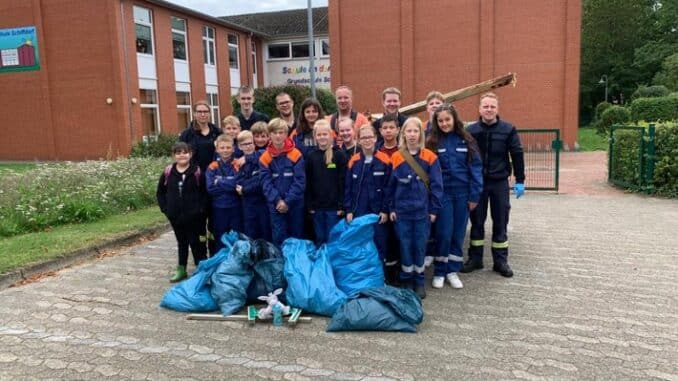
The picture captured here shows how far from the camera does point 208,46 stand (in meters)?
30.0

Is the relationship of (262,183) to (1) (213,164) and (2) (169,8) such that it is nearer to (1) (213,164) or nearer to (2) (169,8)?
(1) (213,164)

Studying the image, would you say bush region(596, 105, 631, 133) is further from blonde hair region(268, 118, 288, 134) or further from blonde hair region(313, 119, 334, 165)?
blonde hair region(268, 118, 288, 134)

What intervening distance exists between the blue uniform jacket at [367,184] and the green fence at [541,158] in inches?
299

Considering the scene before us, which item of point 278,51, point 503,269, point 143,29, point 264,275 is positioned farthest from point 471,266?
point 278,51

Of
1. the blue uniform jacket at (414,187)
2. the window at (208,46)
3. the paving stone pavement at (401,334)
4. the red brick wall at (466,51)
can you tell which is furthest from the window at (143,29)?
the blue uniform jacket at (414,187)

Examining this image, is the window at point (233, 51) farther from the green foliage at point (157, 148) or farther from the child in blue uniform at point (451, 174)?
the child in blue uniform at point (451, 174)

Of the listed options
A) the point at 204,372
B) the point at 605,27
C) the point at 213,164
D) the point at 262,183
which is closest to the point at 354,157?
the point at 262,183

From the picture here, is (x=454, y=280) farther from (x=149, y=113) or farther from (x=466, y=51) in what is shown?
(x=149, y=113)

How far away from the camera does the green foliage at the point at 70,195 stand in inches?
328

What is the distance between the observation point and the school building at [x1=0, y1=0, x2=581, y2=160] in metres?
23.8

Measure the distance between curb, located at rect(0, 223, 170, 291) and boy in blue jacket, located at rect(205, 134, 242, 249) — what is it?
208cm

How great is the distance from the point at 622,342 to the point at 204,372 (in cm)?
303

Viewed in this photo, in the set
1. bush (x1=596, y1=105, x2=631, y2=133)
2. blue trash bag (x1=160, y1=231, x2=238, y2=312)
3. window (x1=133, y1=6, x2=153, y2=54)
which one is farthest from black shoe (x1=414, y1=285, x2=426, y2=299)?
bush (x1=596, y1=105, x2=631, y2=133)

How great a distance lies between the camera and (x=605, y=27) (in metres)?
55.4
